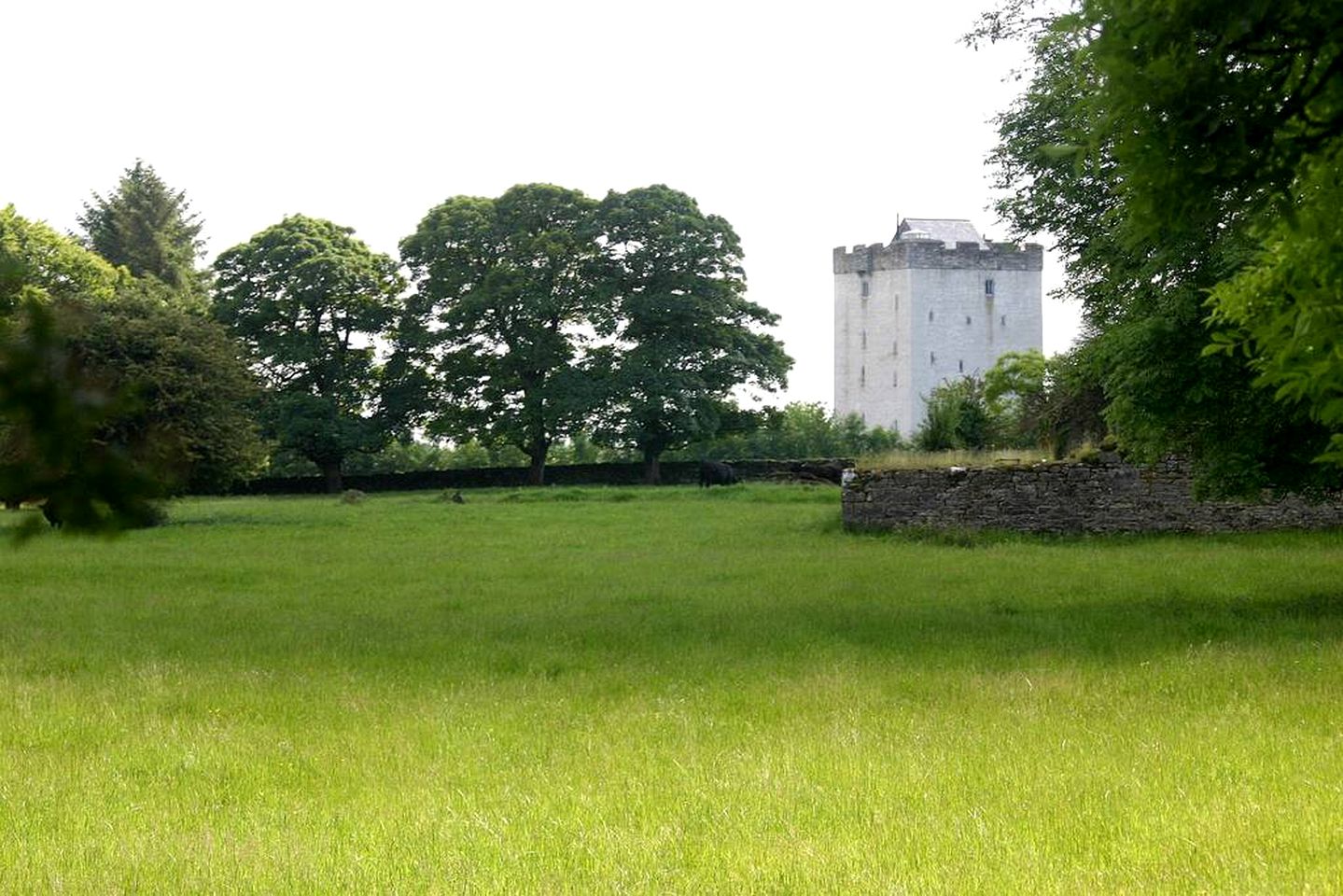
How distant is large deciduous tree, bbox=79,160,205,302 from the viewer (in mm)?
68625

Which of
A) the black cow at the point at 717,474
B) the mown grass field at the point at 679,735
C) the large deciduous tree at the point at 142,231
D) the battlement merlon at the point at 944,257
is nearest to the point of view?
the mown grass field at the point at 679,735

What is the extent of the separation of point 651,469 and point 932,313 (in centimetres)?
4304

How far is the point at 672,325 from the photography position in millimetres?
52719

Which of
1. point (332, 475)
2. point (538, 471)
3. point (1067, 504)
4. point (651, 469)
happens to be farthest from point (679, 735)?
point (332, 475)

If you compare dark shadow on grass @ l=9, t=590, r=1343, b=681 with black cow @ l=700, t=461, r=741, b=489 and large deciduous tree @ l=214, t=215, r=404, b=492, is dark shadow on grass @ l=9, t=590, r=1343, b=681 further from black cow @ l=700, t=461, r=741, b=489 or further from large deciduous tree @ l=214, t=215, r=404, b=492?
large deciduous tree @ l=214, t=215, r=404, b=492

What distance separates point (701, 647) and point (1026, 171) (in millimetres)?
13099

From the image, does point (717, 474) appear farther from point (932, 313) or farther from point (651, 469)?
point (932, 313)

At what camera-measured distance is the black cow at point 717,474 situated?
48562mm

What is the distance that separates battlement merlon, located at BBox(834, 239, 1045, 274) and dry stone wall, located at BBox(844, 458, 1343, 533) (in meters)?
64.9

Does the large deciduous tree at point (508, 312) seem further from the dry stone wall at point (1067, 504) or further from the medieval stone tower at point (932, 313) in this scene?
the medieval stone tower at point (932, 313)

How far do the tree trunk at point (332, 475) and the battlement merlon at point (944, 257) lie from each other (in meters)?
47.5

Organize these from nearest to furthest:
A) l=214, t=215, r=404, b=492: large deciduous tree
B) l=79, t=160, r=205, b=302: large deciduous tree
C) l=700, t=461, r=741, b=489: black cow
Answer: l=700, t=461, r=741, b=489: black cow → l=214, t=215, r=404, b=492: large deciduous tree → l=79, t=160, r=205, b=302: large deciduous tree

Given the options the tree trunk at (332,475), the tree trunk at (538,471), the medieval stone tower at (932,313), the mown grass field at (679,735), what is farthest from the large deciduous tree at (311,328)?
the medieval stone tower at (932,313)

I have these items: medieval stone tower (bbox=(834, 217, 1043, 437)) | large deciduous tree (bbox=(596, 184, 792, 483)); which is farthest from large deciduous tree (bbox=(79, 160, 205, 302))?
medieval stone tower (bbox=(834, 217, 1043, 437))
